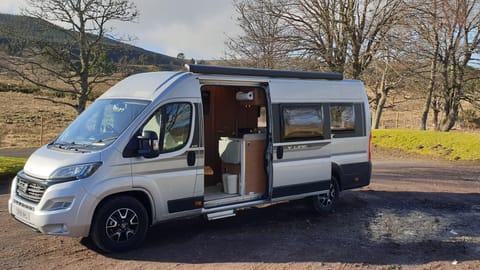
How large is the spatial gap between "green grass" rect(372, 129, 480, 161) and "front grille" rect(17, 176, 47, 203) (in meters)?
16.4

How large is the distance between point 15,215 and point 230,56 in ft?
64.4

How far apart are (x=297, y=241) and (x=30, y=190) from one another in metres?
3.74

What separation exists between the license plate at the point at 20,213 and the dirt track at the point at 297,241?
0.45 m

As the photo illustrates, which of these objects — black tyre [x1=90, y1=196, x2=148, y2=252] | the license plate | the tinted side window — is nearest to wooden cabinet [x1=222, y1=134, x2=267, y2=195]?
the tinted side window

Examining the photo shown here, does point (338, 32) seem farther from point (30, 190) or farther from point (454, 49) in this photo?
point (30, 190)

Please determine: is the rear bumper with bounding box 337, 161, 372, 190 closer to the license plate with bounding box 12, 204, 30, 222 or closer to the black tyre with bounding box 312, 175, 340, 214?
the black tyre with bounding box 312, 175, 340, 214

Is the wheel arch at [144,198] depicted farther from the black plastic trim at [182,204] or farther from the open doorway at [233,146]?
the open doorway at [233,146]

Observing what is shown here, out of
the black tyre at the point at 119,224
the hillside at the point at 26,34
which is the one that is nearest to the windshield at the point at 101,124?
the black tyre at the point at 119,224

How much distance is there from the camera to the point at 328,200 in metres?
8.73

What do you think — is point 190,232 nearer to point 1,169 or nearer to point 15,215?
point 15,215

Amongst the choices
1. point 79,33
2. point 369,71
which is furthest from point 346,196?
Result: point 369,71

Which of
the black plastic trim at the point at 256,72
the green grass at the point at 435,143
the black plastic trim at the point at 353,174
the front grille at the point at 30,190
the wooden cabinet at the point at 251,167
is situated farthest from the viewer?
the green grass at the point at 435,143

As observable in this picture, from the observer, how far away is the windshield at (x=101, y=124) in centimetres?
617

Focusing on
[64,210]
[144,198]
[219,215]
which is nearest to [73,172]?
[64,210]
